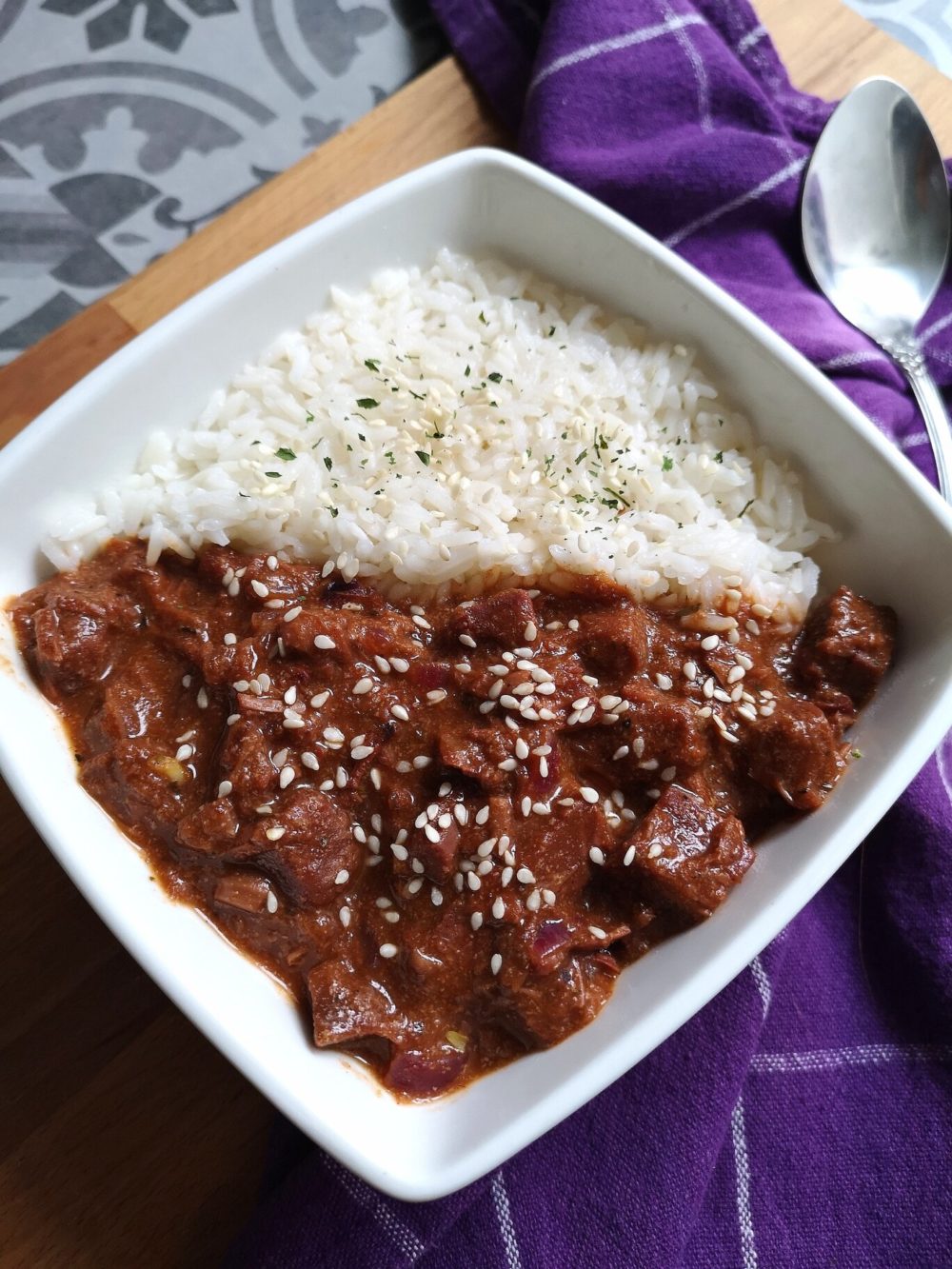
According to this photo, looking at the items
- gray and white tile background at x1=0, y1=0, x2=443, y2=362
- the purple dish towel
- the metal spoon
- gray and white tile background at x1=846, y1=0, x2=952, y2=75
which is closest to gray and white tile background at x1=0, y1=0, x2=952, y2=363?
gray and white tile background at x1=0, y1=0, x2=443, y2=362

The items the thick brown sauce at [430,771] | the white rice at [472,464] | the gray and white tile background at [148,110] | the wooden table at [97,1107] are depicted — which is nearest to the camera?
the thick brown sauce at [430,771]

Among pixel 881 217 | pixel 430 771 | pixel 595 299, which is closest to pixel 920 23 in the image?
pixel 881 217

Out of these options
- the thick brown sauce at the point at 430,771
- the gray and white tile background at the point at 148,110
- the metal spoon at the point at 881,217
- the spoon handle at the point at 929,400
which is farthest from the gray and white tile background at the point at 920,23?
the thick brown sauce at the point at 430,771

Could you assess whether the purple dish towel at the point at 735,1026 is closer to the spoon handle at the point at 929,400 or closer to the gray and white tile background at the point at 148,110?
the spoon handle at the point at 929,400

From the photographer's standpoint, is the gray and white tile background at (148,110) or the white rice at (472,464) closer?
the white rice at (472,464)

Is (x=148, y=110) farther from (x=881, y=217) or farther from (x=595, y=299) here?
(x=881, y=217)

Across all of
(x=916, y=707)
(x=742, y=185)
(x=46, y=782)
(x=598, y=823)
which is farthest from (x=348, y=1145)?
(x=742, y=185)

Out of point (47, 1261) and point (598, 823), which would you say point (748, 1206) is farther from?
point (47, 1261)
